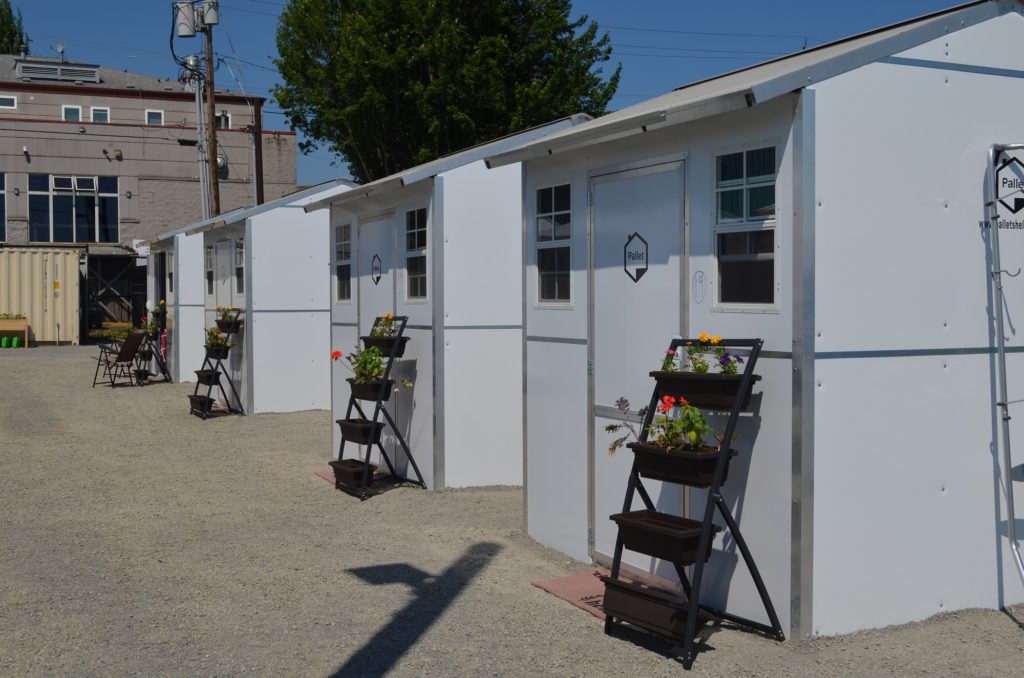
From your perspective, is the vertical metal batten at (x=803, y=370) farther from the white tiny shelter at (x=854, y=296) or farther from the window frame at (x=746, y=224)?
the window frame at (x=746, y=224)

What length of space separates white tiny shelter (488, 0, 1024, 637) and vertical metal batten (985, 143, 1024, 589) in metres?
0.04

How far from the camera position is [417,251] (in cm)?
855

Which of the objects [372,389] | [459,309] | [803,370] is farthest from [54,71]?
[803,370]

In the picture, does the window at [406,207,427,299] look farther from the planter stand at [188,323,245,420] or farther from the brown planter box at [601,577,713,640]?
the planter stand at [188,323,245,420]

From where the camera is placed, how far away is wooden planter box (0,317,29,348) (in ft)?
83.5

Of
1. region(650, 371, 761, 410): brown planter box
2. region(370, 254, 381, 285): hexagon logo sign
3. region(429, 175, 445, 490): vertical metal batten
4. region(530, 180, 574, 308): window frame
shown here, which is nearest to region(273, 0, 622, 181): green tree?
region(370, 254, 381, 285): hexagon logo sign

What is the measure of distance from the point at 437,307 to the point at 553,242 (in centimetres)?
214

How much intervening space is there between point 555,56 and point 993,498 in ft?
55.4

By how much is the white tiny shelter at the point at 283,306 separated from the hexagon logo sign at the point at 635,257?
28.3 feet

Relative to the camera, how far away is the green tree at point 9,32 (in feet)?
150

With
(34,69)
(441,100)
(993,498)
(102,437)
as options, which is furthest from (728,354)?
(34,69)

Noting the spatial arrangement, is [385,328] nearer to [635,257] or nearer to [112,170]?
[635,257]

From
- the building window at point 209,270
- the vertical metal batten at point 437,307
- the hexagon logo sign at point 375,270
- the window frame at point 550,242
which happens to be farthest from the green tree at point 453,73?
the window frame at point 550,242

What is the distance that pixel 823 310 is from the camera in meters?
4.41
